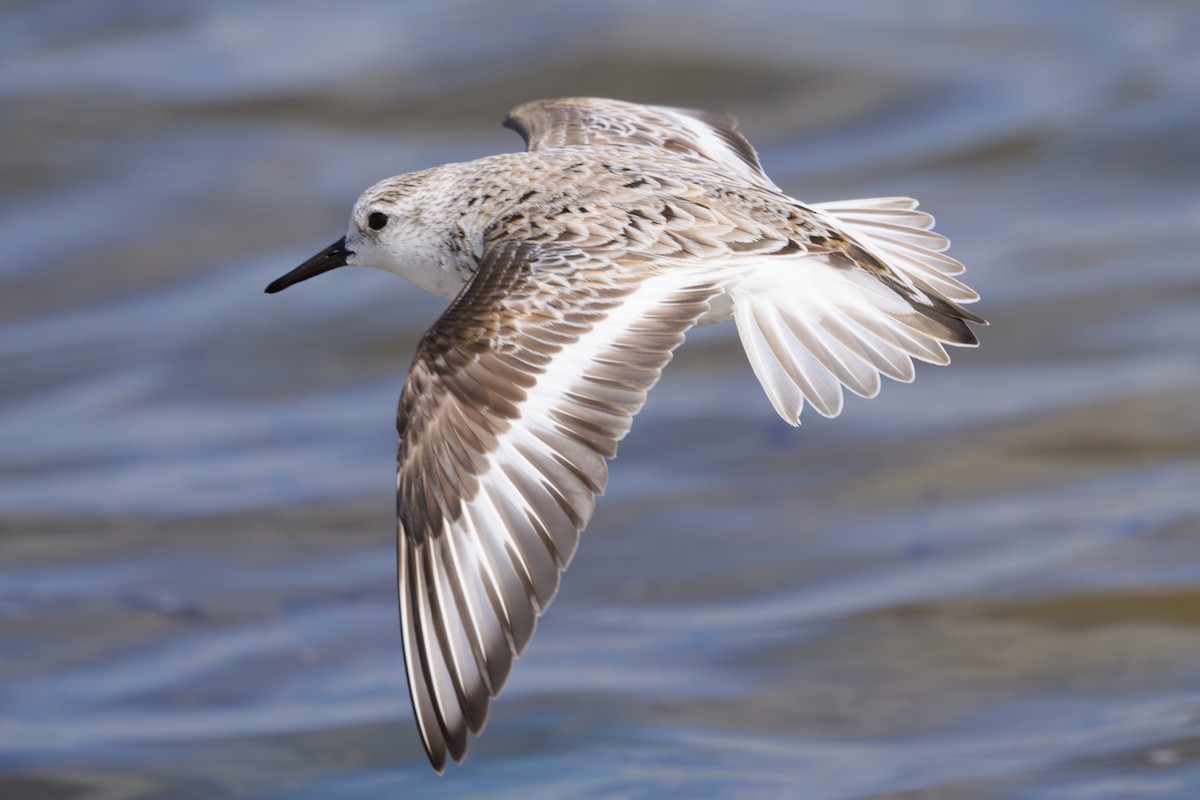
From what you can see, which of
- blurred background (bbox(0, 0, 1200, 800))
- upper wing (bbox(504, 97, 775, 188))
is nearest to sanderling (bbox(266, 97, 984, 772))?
upper wing (bbox(504, 97, 775, 188))

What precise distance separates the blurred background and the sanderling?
1.71 m

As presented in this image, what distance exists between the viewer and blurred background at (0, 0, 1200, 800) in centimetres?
565

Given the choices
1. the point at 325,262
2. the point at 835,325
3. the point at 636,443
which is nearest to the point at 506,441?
the point at 835,325

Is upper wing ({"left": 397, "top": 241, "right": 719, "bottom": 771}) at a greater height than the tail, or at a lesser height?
lesser

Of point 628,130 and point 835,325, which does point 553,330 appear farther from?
point 628,130

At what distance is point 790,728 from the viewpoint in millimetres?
5746

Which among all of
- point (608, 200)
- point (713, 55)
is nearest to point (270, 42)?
point (713, 55)

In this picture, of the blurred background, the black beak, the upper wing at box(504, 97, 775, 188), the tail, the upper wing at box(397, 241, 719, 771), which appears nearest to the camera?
the upper wing at box(397, 241, 719, 771)

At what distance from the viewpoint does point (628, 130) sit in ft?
17.4

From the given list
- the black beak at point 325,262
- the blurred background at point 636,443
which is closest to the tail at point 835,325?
the black beak at point 325,262

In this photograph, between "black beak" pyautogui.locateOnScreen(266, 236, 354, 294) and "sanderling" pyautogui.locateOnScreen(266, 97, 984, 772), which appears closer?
"sanderling" pyautogui.locateOnScreen(266, 97, 984, 772)

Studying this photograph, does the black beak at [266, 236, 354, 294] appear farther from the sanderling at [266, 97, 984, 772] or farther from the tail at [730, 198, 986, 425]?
the tail at [730, 198, 986, 425]

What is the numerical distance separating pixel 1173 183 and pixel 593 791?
5.31 m

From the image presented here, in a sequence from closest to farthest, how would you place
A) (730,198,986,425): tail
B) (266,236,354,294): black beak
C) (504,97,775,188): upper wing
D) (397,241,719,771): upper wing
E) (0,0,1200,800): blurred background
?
(397,241,719,771): upper wing → (730,198,986,425): tail → (266,236,354,294): black beak → (504,97,775,188): upper wing → (0,0,1200,800): blurred background
